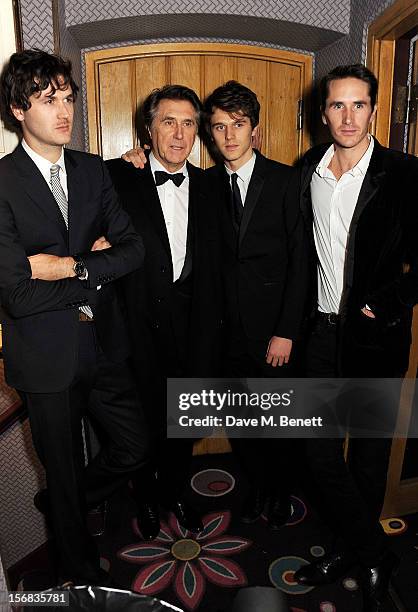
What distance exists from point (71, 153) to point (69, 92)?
21 centimetres

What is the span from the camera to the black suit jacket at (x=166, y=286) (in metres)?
2.21

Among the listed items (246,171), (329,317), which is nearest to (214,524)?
(329,317)

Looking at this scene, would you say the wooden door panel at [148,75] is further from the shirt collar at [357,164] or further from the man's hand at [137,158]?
the shirt collar at [357,164]

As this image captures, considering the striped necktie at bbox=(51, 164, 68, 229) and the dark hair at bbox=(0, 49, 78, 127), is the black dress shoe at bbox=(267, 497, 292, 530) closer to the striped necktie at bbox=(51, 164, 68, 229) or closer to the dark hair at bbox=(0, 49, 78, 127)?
the striped necktie at bbox=(51, 164, 68, 229)

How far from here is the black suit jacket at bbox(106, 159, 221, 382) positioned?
2211 millimetres

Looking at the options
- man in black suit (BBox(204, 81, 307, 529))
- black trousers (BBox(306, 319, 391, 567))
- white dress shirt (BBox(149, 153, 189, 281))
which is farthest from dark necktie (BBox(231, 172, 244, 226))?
black trousers (BBox(306, 319, 391, 567))

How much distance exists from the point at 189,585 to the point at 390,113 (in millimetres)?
2200

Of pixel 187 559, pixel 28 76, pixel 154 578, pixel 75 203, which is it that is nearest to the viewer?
pixel 28 76

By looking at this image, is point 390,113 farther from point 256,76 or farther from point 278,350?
point 278,350

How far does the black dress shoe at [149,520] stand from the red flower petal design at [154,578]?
17cm

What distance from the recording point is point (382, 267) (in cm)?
199

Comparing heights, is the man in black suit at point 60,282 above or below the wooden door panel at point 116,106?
below

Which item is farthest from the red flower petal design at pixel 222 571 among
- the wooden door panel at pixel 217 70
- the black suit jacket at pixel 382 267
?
the wooden door panel at pixel 217 70

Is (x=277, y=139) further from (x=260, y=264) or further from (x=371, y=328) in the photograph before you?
(x=371, y=328)
